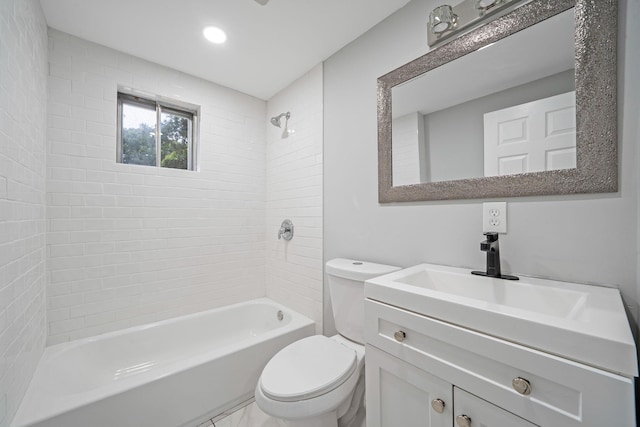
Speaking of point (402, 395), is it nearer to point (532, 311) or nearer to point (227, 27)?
point (532, 311)

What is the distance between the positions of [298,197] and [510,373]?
5.80 feet

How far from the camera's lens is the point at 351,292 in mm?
1475

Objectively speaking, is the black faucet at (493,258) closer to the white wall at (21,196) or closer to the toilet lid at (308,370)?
the toilet lid at (308,370)

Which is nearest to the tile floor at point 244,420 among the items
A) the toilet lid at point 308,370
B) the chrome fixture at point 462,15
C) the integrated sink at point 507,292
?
the toilet lid at point 308,370

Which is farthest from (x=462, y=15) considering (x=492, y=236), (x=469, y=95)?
(x=492, y=236)

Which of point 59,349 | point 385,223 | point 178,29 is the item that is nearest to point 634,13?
point 385,223

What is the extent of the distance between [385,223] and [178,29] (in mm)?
1784

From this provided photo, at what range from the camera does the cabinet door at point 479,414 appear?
2.21ft

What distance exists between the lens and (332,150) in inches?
74.9

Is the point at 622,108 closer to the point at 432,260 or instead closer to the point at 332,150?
the point at 432,260

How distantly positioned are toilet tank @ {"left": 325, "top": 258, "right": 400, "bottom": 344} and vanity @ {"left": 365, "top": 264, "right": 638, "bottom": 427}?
12.9 inches

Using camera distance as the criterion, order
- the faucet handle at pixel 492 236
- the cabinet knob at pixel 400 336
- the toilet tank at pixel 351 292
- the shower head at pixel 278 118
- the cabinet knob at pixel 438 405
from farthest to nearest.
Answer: the shower head at pixel 278 118, the toilet tank at pixel 351 292, the faucet handle at pixel 492 236, the cabinet knob at pixel 400 336, the cabinet knob at pixel 438 405

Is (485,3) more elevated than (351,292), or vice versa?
Answer: (485,3)

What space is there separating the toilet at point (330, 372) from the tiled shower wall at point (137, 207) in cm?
117
